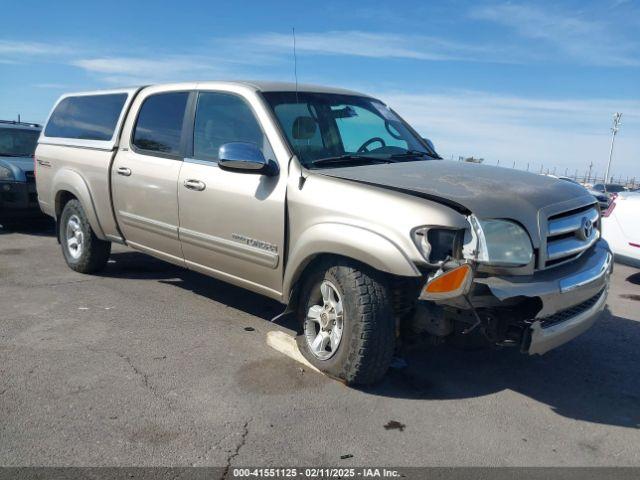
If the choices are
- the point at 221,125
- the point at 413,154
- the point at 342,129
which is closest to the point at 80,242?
the point at 221,125

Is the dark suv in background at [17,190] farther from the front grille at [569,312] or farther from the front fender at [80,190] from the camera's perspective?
the front grille at [569,312]

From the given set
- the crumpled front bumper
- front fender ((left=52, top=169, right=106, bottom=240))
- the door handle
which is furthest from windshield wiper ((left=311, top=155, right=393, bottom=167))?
front fender ((left=52, top=169, right=106, bottom=240))

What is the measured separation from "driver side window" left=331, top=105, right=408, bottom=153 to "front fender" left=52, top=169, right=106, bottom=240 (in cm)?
278

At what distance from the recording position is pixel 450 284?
3031 millimetres

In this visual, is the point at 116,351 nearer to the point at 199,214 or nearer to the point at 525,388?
the point at 199,214

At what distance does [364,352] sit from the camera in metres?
3.47

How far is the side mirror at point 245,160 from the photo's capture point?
3.95 metres

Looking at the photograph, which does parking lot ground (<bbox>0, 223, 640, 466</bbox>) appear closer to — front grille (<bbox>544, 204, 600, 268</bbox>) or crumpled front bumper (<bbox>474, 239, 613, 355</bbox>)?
crumpled front bumper (<bbox>474, 239, 613, 355</bbox>)

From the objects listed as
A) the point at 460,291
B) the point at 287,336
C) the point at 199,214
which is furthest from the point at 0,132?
the point at 460,291

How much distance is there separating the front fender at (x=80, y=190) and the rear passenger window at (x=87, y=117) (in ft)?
1.40

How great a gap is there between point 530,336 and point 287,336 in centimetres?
200

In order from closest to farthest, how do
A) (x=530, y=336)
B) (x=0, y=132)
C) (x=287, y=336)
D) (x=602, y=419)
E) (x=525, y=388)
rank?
1. (x=530, y=336)
2. (x=602, y=419)
3. (x=525, y=388)
4. (x=287, y=336)
5. (x=0, y=132)

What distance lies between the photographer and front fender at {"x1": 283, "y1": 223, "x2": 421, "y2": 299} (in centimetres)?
323

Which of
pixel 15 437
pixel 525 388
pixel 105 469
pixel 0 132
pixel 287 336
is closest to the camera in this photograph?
pixel 105 469
